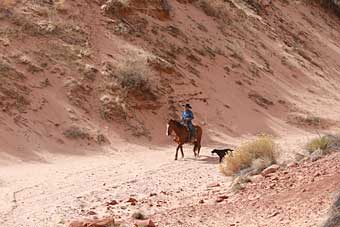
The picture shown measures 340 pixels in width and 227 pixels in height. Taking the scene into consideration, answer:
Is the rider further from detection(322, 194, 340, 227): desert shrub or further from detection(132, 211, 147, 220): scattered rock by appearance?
detection(322, 194, 340, 227): desert shrub

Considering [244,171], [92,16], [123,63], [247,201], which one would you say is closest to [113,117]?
[123,63]

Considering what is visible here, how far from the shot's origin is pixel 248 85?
95.9 ft

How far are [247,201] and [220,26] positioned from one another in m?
22.7

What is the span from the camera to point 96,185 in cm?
1470

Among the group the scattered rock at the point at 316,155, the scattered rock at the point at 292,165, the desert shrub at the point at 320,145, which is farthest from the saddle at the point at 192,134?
the scattered rock at the point at 292,165

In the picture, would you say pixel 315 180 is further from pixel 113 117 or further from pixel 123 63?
pixel 123 63

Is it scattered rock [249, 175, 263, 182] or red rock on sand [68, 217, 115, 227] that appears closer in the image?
red rock on sand [68, 217, 115, 227]

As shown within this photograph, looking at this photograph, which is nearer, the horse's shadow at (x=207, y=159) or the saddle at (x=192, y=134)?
the horse's shadow at (x=207, y=159)

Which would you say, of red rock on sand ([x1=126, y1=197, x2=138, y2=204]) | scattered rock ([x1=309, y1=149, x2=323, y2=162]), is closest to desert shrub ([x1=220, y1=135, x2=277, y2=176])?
scattered rock ([x1=309, y1=149, x2=323, y2=162])

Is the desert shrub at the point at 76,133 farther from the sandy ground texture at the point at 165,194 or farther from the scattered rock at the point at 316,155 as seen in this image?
the scattered rock at the point at 316,155

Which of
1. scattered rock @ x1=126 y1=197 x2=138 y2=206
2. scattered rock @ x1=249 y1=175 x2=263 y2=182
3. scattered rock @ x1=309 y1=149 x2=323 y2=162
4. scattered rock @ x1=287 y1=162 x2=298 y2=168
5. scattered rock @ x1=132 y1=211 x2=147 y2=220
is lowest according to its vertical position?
scattered rock @ x1=126 y1=197 x2=138 y2=206

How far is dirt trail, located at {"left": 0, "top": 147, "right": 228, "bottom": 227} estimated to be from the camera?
38.7 feet

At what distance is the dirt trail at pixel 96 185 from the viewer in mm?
11789

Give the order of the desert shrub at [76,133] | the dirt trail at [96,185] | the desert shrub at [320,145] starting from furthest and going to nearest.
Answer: the desert shrub at [76,133], the desert shrub at [320,145], the dirt trail at [96,185]
